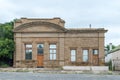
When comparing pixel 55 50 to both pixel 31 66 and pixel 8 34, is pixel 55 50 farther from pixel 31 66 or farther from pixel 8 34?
pixel 8 34

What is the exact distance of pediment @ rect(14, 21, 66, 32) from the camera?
53750 millimetres

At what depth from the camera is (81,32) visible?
2140 inches

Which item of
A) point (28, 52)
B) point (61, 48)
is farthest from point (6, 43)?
point (61, 48)

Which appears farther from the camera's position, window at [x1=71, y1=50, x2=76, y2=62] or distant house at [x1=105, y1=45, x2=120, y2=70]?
window at [x1=71, y1=50, x2=76, y2=62]

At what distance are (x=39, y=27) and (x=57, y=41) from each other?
340 cm

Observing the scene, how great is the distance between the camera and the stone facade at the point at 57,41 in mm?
53875

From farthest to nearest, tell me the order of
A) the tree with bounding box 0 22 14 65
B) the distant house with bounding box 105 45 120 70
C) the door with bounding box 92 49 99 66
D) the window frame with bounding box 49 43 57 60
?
the door with bounding box 92 49 99 66, the window frame with bounding box 49 43 57 60, the tree with bounding box 0 22 14 65, the distant house with bounding box 105 45 120 70

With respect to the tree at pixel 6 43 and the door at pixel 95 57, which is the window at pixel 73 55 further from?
the tree at pixel 6 43

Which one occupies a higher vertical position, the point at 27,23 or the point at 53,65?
the point at 27,23

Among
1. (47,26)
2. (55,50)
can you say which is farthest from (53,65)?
(47,26)

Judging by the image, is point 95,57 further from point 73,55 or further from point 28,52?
point 28,52

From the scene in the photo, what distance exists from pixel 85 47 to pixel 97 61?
9.14 ft

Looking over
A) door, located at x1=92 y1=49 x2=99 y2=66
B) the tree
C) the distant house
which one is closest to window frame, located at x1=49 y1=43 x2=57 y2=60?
the tree

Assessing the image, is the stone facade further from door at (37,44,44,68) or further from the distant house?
the distant house
